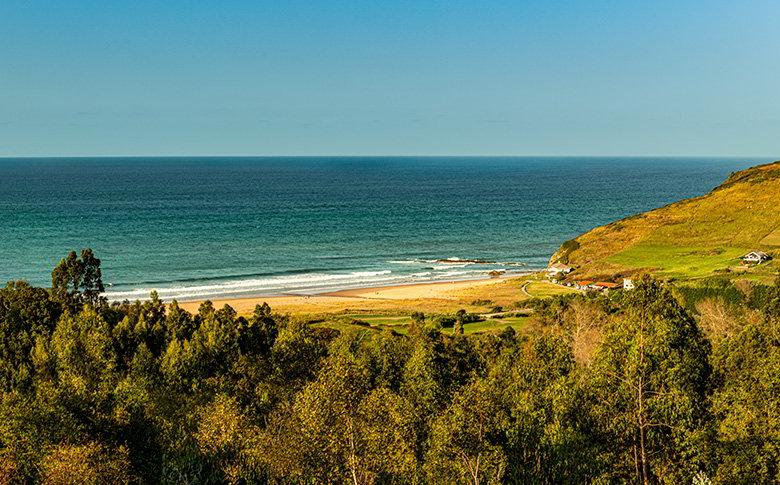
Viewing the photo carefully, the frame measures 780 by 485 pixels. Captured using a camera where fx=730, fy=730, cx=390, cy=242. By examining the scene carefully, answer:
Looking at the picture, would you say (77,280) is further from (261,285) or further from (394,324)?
(261,285)

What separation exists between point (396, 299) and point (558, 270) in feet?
107

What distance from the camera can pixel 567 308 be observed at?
8319 centimetres

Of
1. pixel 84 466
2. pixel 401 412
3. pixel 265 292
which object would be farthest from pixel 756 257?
pixel 84 466

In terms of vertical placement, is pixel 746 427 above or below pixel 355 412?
below

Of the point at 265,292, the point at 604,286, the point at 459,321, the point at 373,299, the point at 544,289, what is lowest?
the point at 373,299

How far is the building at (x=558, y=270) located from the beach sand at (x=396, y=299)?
4649mm

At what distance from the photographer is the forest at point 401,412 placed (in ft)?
101

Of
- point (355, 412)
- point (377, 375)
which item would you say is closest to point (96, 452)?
point (355, 412)

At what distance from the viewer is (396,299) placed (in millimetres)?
111688

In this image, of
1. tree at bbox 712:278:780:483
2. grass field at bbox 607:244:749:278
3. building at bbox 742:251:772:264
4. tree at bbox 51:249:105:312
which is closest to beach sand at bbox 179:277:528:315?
grass field at bbox 607:244:749:278

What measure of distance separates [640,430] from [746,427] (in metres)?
5.55

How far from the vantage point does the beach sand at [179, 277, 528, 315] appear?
102938 millimetres

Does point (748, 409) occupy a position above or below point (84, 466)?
below

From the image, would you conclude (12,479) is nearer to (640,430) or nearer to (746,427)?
(640,430)
